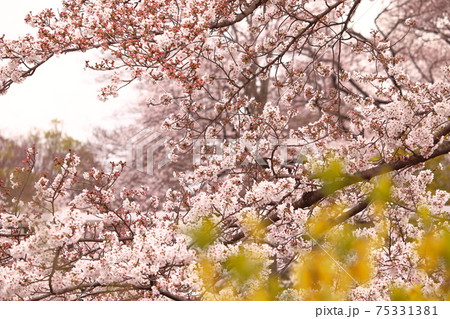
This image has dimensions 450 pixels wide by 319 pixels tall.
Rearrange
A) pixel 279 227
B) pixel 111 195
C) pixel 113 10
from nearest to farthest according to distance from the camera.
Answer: pixel 279 227
pixel 113 10
pixel 111 195

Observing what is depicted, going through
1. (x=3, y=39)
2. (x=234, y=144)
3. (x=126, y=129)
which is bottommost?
(x=234, y=144)

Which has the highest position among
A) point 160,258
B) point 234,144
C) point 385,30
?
point 385,30

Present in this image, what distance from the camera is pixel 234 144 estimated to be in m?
4.72

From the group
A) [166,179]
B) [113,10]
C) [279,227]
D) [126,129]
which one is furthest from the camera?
[126,129]

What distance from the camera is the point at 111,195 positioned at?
4867mm

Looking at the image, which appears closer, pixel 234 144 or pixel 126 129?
pixel 234 144

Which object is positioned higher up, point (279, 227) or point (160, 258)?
point (279, 227)

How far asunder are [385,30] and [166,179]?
742cm
